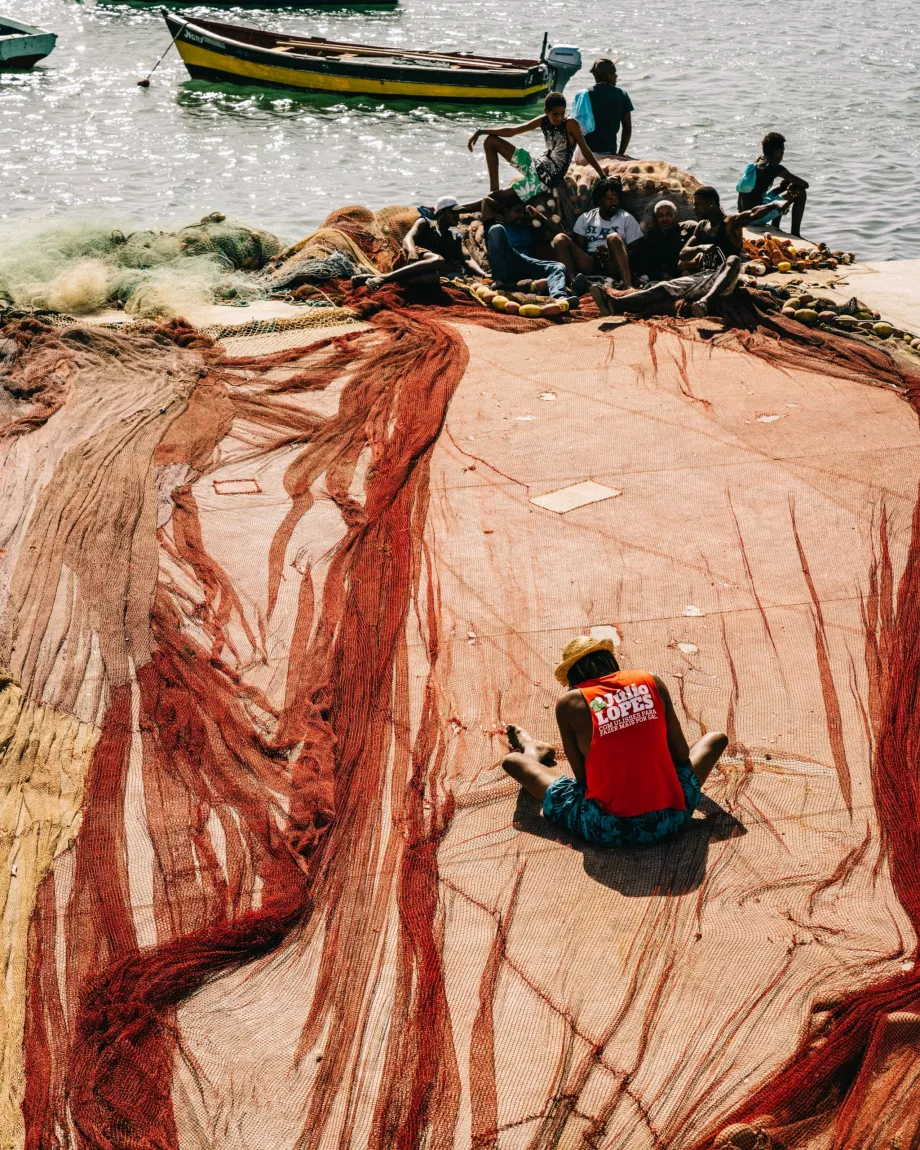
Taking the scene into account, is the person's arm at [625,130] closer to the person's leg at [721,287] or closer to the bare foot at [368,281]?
the person's leg at [721,287]

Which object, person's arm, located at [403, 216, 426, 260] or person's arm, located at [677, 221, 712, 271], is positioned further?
person's arm, located at [403, 216, 426, 260]

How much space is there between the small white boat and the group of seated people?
60.2 ft

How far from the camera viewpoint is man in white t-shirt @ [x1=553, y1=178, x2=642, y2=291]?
384 inches

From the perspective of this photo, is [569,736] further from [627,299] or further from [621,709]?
[627,299]

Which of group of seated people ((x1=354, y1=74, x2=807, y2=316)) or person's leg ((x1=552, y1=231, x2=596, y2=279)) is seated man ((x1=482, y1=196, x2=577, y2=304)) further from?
person's leg ((x1=552, y1=231, x2=596, y2=279))

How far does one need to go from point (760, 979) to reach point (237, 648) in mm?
2719

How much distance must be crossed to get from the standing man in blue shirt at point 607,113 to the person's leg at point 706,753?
28.5 ft

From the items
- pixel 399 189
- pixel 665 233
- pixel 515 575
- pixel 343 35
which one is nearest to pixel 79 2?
pixel 343 35

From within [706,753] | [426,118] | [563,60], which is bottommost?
[426,118]

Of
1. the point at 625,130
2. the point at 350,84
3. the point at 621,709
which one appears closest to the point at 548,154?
the point at 625,130

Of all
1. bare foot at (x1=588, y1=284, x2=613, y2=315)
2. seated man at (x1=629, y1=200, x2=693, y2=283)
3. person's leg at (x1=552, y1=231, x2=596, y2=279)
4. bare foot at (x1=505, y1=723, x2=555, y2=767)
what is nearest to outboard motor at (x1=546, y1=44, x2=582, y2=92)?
seated man at (x1=629, y1=200, x2=693, y2=283)

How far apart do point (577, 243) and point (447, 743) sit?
22.3 feet

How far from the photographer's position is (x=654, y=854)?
3869 millimetres

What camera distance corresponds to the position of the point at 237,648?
506 centimetres
